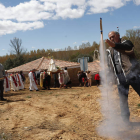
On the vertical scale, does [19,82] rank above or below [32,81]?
below

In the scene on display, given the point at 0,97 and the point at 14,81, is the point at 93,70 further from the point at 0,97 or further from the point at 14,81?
the point at 0,97

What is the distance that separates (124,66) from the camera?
12.6 feet

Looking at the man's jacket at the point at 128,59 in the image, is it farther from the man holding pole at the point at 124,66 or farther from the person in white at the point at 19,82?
the person in white at the point at 19,82

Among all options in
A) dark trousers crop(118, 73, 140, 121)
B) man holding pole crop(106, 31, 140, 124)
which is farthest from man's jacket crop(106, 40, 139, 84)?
dark trousers crop(118, 73, 140, 121)

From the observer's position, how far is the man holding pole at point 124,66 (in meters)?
3.63

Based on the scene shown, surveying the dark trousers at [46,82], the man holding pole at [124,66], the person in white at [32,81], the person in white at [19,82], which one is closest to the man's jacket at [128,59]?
the man holding pole at [124,66]

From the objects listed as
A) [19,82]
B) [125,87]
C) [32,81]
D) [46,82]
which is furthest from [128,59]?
[19,82]

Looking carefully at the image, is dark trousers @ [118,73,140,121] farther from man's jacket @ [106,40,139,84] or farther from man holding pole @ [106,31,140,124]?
man's jacket @ [106,40,139,84]

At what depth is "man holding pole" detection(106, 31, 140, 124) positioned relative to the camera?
363 centimetres

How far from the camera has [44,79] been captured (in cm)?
1588

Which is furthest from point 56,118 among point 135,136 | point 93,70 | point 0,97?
point 93,70

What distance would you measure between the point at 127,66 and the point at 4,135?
3.13 meters

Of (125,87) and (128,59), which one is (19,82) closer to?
(125,87)

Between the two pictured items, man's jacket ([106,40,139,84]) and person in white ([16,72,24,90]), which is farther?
person in white ([16,72,24,90])
